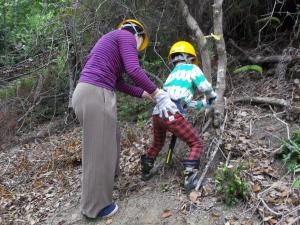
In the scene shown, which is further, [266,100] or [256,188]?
[266,100]

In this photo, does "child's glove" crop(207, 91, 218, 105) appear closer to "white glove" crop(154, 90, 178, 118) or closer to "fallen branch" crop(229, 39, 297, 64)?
"white glove" crop(154, 90, 178, 118)

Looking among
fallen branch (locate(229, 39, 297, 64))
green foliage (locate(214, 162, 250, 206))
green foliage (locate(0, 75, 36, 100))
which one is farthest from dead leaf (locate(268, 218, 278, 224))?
green foliage (locate(0, 75, 36, 100))

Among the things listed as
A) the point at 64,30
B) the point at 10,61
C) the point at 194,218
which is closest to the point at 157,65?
the point at 64,30

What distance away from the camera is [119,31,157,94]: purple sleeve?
4.32 metres

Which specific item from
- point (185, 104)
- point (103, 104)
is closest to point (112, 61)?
point (103, 104)

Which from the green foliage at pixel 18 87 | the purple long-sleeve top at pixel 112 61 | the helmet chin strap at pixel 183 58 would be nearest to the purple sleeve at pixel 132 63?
the purple long-sleeve top at pixel 112 61

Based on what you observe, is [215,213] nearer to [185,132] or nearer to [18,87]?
[185,132]

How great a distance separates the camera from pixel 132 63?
4.33 meters

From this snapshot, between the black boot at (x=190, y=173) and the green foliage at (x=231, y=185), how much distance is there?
312 mm

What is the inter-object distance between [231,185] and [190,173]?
1.84 feet

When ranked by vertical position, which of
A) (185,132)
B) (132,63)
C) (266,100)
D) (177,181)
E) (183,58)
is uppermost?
(132,63)

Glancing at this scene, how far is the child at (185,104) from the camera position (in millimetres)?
4602

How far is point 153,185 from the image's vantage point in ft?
16.5

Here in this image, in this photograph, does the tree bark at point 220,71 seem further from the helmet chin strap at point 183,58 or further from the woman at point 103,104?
the woman at point 103,104
